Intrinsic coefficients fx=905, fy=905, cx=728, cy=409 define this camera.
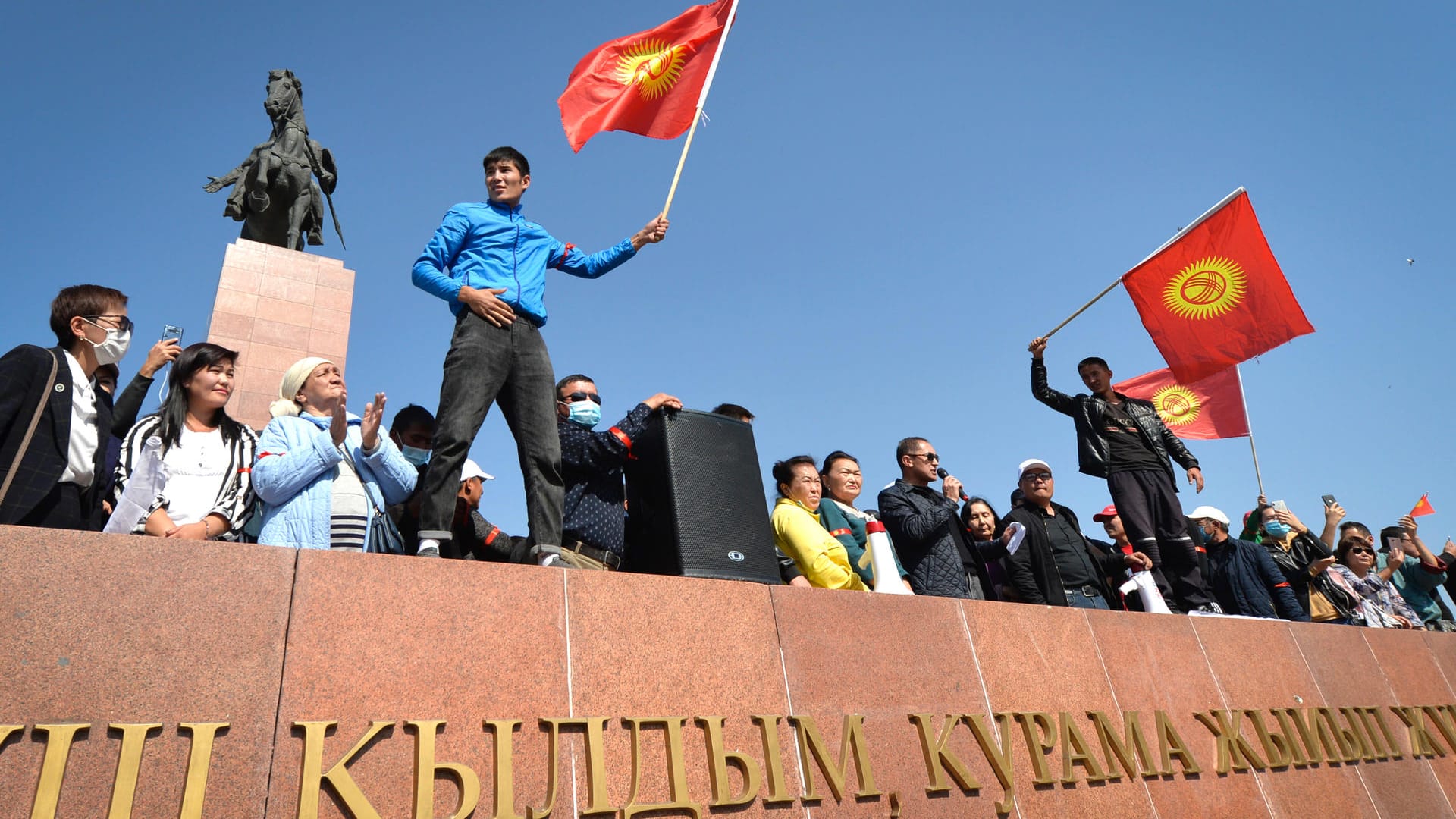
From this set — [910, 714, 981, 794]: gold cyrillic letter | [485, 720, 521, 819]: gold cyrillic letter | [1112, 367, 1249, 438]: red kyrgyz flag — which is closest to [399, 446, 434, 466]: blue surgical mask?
[485, 720, 521, 819]: gold cyrillic letter

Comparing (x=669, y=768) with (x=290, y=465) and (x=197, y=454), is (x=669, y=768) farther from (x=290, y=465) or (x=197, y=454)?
(x=197, y=454)

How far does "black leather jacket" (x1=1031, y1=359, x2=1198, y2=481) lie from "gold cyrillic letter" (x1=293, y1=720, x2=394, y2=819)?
5.69 metres

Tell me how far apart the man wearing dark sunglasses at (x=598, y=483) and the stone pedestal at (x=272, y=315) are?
13.2 ft

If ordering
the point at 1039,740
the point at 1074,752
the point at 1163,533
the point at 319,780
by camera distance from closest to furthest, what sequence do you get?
1. the point at 319,780
2. the point at 1039,740
3. the point at 1074,752
4. the point at 1163,533

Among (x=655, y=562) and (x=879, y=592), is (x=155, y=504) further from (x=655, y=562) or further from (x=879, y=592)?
(x=879, y=592)

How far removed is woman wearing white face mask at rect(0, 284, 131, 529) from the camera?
10.1 feet

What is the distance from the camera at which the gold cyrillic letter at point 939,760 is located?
12.0 ft

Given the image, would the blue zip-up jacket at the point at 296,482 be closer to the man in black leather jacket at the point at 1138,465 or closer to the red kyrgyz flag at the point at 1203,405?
the man in black leather jacket at the point at 1138,465

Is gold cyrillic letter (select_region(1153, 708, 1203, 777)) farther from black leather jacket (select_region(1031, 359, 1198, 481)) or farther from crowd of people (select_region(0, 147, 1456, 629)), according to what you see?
black leather jacket (select_region(1031, 359, 1198, 481))

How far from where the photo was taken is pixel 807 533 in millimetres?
4781

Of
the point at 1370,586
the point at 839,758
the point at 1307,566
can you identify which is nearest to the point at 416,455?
the point at 839,758

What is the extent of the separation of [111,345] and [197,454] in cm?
71

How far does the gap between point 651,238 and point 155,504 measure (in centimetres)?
257

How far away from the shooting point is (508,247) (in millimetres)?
4453
